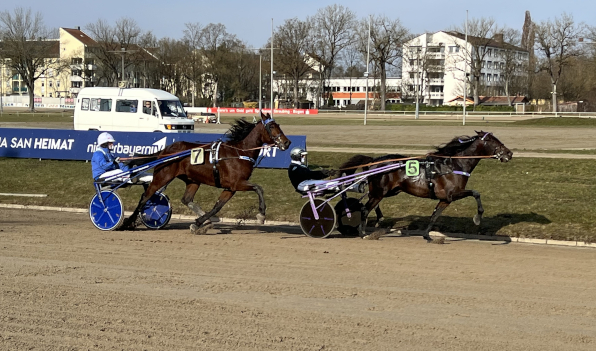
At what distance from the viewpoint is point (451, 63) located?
9825 centimetres

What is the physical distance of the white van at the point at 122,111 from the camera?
28078 mm

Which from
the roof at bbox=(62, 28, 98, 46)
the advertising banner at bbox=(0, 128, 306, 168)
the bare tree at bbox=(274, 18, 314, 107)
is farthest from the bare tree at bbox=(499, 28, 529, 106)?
the advertising banner at bbox=(0, 128, 306, 168)

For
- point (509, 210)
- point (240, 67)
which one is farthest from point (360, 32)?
point (509, 210)

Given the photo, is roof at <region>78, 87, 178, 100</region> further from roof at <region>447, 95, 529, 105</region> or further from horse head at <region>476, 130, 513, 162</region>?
roof at <region>447, 95, 529, 105</region>

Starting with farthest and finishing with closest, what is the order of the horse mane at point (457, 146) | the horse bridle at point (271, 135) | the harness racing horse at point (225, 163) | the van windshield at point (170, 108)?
the van windshield at point (170, 108) → the harness racing horse at point (225, 163) → the horse bridle at point (271, 135) → the horse mane at point (457, 146)

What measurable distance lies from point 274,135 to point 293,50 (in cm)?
7756

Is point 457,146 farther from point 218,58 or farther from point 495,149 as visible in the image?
point 218,58

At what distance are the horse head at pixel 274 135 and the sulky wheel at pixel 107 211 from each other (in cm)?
265

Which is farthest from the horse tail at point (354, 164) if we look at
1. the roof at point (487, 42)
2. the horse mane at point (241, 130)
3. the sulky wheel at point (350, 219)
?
the roof at point (487, 42)

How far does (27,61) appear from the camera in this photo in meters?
74.9

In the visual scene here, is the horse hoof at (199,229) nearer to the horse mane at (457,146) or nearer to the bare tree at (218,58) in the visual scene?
the horse mane at (457,146)

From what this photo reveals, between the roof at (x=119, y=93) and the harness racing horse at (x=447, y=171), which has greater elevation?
the roof at (x=119, y=93)

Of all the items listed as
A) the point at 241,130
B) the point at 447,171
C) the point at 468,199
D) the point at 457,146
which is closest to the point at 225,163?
the point at 241,130

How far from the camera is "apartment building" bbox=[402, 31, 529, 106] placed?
87312 mm
